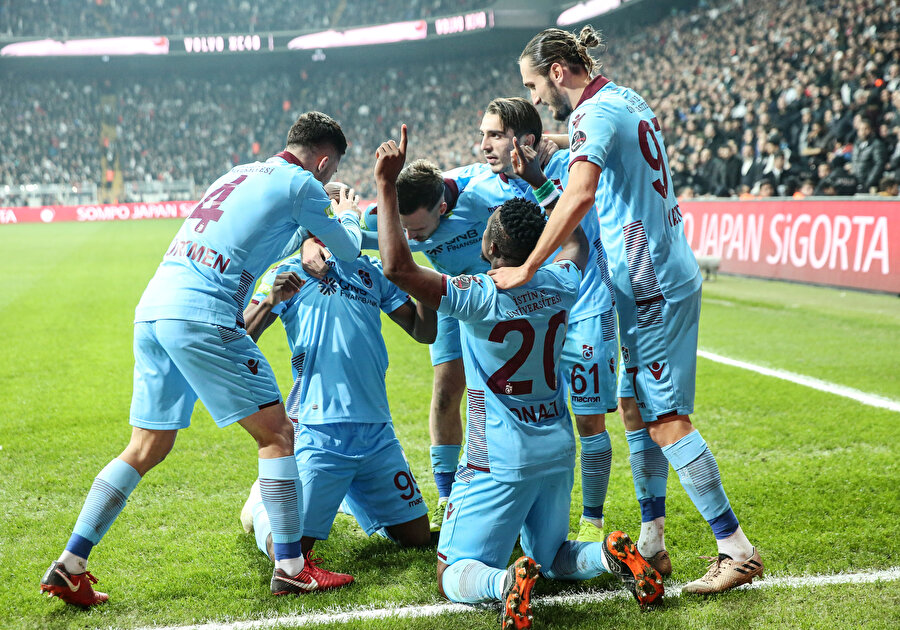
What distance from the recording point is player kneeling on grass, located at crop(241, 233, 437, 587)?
11.9 feet

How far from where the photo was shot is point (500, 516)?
2975 mm

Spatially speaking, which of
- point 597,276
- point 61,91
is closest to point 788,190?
point 597,276

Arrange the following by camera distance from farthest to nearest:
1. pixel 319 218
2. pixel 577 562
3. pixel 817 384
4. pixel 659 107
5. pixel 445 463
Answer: pixel 659 107, pixel 817 384, pixel 445 463, pixel 319 218, pixel 577 562

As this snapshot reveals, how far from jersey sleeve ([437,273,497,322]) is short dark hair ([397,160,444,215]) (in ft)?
→ 3.43

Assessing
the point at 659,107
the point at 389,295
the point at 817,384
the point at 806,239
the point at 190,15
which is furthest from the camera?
the point at 190,15

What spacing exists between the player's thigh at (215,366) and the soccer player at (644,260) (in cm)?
113

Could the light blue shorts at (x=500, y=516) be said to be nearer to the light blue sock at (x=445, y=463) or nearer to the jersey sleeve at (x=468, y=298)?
the jersey sleeve at (x=468, y=298)

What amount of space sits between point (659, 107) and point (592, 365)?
22.0 metres

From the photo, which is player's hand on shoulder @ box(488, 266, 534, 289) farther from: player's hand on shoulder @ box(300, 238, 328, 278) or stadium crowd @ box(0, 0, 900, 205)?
stadium crowd @ box(0, 0, 900, 205)

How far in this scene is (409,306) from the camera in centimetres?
397

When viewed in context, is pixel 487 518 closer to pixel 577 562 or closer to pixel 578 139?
pixel 577 562

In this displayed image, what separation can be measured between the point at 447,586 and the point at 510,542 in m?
0.30

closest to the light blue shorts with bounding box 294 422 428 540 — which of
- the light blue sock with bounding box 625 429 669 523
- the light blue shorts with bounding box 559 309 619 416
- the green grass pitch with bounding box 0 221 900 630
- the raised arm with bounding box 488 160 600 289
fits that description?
the green grass pitch with bounding box 0 221 900 630

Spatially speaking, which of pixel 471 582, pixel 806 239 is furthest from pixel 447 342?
pixel 806 239
